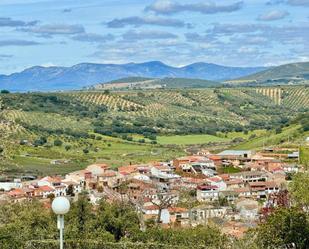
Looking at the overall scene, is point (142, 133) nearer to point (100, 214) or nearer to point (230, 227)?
point (230, 227)

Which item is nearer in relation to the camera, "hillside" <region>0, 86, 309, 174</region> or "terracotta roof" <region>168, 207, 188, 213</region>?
"terracotta roof" <region>168, 207, 188, 213</region>

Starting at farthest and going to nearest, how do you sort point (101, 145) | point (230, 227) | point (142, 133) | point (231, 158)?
point (142, 133)
point (101, 145)
point (231, 158)
point (230, 227)

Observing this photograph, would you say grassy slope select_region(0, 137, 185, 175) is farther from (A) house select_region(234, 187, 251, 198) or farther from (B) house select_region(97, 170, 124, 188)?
(A) house select_region(234, 187, 251, 198)

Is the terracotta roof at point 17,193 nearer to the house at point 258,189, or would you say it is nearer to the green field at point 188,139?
the house at point 258,189

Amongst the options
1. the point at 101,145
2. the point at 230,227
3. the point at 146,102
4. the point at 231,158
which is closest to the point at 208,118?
the point at 146,102

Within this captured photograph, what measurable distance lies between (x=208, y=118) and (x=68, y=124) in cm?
3643

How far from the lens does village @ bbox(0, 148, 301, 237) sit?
4544cm

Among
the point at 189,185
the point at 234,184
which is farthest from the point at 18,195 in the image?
the point at 234,184

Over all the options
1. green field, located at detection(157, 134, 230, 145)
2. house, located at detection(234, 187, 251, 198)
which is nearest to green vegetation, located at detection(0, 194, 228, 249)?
house, located at detection(234, 187, 251, 198)

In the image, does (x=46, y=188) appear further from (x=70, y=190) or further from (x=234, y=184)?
(x=234, y=184)

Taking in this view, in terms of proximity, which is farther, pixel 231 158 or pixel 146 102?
pixel 146 102

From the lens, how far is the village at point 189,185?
4544 centimetres

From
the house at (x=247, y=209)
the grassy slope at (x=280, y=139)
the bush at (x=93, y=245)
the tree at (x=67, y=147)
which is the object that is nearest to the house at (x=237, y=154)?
the grassy slope at (x=280, y=139)

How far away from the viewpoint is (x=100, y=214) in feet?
88.3
